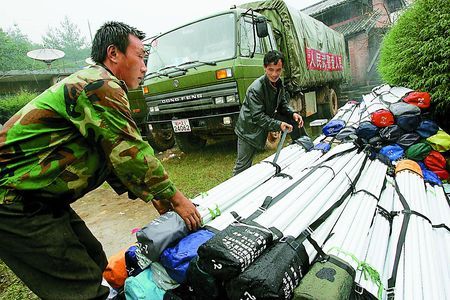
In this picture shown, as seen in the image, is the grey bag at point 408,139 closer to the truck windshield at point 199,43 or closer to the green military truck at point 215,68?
the green military truck at point 215,68

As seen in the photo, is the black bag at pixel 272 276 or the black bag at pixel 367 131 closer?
the black bag at pixel 272 276

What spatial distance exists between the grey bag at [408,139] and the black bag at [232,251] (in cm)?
278

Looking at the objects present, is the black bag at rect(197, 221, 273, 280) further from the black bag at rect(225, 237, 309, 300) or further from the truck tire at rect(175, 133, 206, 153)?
the truck tire at rect(175, 133, 206, 153)

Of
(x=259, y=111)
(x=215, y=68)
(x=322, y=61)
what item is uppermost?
(x=322, y=61)

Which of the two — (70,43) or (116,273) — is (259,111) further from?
(70,43)

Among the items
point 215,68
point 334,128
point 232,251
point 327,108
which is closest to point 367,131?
point 334,128

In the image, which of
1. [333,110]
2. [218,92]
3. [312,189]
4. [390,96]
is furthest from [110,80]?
[333,110]

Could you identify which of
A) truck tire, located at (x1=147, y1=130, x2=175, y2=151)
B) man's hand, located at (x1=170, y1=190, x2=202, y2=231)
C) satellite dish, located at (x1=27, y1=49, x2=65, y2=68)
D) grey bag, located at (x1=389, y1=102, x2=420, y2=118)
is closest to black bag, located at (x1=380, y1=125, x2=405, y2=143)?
grey bag, located at (x1=389, y1=102, x2=420, y2=118)

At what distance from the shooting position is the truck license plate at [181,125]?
5043 mm

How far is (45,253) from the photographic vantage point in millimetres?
1288

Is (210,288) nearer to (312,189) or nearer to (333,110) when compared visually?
(312,189)

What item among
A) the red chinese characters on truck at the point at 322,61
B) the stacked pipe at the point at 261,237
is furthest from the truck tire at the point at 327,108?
the stacked pipe at the point at 261,237

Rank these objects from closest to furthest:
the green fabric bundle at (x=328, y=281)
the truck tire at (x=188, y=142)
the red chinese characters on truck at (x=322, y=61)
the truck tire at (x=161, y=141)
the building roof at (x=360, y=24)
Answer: the green fabric bundle at (x=328, y=281) → the truck tire at (x=188, y=142) → the truck tire at (x=161, y=141) → the red chinese characters on truck at (x=322, y=61) → the building roof at (x=360, y=24)

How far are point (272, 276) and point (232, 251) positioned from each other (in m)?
0.19
